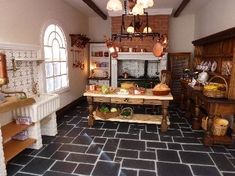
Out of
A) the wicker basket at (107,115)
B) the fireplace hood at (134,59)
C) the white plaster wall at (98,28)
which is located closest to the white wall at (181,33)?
the fireplace hood at (134,59)

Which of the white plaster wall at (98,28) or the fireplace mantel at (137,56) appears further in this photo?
the white plaster wall at (98,28)

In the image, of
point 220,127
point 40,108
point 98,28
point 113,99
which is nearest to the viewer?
point 40,108

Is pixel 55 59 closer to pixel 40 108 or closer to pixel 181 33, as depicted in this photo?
pixel 40 108

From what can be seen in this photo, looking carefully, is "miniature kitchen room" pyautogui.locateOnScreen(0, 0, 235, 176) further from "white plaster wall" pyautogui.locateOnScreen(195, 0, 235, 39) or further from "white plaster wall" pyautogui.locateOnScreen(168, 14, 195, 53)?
"white plaster wall" pyautogui.locateOnScreen(168, 14, 195, 53)

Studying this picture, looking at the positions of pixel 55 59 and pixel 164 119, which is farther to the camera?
pixel 55 59

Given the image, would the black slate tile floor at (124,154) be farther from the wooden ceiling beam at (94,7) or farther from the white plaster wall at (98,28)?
the white plaster wall at (98,28)

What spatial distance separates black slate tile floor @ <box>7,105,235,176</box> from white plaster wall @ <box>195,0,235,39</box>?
8.01 feet

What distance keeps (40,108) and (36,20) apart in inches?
73.7

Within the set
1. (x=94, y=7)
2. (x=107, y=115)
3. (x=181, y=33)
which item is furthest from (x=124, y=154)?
(x=181, y=33)

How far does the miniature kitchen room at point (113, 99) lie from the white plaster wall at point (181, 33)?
268mm

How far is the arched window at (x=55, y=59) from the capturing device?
4.50 metres

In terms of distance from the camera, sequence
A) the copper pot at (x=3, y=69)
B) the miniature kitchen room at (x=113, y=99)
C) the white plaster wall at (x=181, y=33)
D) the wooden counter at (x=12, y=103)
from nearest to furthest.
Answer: the wooden counter at (x=12, y=103), the copper pot at (x=3, y=69), the miniature kitchen room at (x=113, y=99), the white plaster wall at (x=181, y=33)

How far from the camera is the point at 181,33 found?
6.64m

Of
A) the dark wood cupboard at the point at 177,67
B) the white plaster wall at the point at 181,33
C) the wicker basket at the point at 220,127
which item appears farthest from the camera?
the white plaster wall at the point at 181,33
